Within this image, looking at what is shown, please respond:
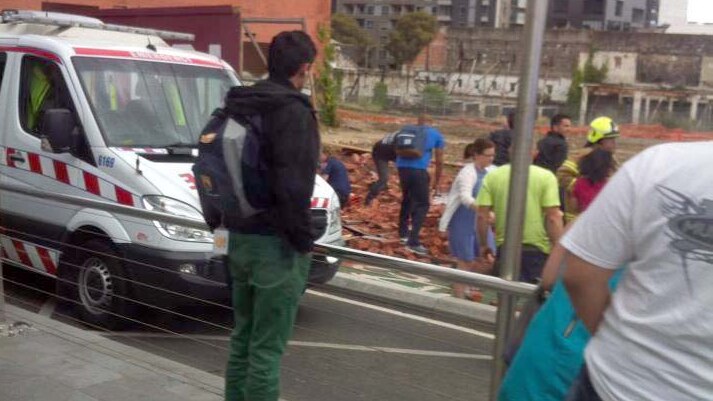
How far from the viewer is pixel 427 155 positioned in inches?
469

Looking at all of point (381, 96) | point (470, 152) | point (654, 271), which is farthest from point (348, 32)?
point (654, 271)

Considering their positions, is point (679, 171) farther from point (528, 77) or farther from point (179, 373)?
point (179, 373)

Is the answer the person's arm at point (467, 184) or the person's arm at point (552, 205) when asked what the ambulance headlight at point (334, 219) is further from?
the person's arm at point (552, 205)

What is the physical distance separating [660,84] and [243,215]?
21.7 m

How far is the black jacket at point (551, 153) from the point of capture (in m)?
8.29

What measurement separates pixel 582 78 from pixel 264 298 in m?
25.5

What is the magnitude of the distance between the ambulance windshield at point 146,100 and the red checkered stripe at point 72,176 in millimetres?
319

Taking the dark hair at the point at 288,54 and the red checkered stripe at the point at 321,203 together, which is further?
the red checkered stripe at the point at 321,203

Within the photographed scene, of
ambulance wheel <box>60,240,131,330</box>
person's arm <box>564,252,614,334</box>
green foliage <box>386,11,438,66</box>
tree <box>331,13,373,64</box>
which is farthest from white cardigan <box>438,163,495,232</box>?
tree <box>331,13,373,64</box>

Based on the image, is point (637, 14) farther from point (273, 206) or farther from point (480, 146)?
point (273, 206)

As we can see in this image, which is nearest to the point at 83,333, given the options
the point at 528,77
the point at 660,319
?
the point at 528,77

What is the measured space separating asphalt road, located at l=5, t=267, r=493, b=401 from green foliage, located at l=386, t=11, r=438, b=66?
38.1m

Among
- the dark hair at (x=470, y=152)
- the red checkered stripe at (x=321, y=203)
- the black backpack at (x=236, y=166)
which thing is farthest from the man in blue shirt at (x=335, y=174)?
the black backpack at (x=236, y=166)

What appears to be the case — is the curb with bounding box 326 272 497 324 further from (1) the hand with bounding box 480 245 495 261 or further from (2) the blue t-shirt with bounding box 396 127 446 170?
(2) the blue t-shirt with bounding box 396 127 446 170
